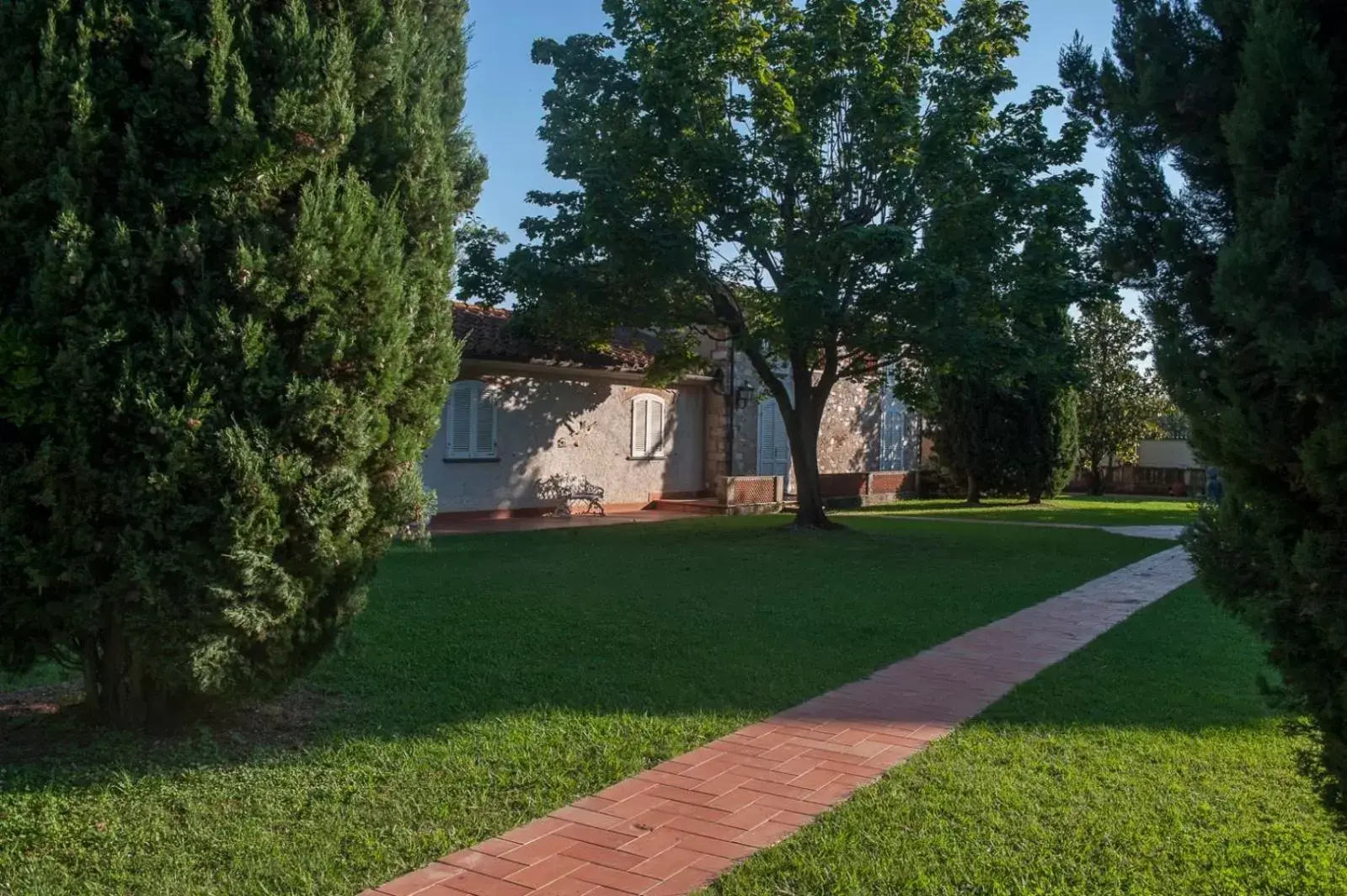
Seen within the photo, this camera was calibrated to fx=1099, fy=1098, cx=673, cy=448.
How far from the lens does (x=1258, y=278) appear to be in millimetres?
3252

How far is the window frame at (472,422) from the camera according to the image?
1834cm

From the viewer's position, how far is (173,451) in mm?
4883

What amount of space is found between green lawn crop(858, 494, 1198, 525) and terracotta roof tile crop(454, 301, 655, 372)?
6712 millimetres

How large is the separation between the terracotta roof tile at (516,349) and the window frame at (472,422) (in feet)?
2.29

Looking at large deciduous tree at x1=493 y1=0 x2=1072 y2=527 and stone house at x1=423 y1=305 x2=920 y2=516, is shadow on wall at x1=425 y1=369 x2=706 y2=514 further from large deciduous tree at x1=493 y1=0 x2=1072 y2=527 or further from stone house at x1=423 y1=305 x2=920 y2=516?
large deciduous tree at x1=493 y1=0 x2=1072 y2=527

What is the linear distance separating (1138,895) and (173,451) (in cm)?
432

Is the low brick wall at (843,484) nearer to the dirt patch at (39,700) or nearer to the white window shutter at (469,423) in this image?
the white window shutter at (469,423)

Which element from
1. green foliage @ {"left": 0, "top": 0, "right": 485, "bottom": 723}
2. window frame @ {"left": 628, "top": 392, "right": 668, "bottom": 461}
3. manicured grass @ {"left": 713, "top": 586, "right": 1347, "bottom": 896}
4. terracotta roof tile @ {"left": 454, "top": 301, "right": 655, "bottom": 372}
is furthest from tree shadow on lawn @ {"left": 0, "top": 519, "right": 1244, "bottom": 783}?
window frame @ {"left": 628, "top": 392, "right": 668, "bottom": 461}

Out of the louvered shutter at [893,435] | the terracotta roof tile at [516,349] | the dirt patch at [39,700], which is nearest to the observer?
the dirt patch at [39,700]

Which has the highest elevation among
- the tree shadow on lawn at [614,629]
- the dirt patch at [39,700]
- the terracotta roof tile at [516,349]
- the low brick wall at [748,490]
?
the terracotta roof tile at [516,349]

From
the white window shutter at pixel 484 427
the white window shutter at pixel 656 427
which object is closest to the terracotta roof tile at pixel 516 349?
the white window shutter at pixel 484 427

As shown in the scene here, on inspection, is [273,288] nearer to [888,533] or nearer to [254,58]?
[254,58]

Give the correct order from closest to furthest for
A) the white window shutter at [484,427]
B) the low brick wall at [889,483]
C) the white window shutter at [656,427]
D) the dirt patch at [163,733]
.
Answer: the dirt patch at [163,733] → the white window shutter at [484,427] → the white window shutter at [656,427] → the low brick wall at [889,483]

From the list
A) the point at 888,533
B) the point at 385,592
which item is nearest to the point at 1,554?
the point at 385,592
